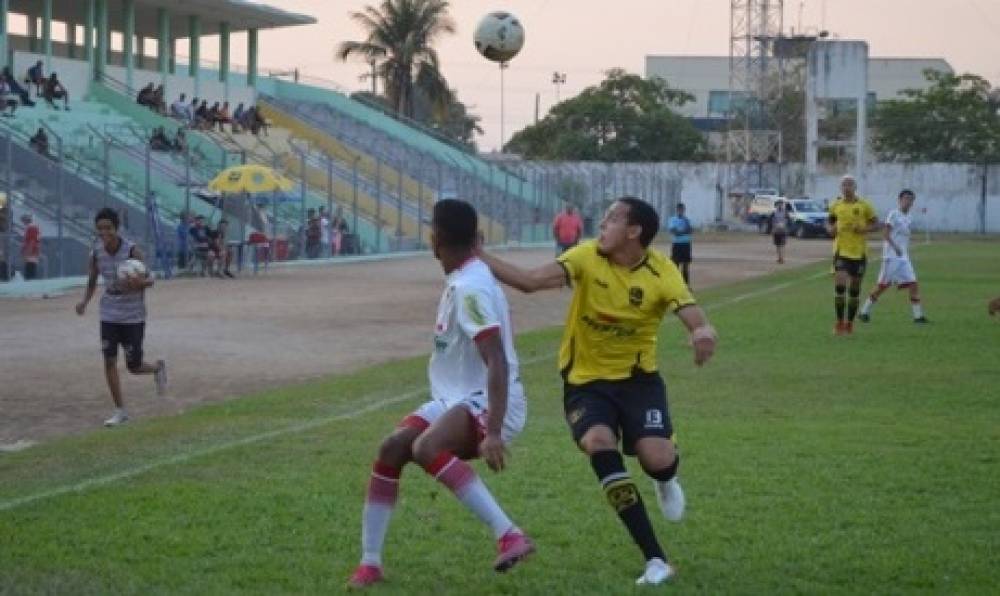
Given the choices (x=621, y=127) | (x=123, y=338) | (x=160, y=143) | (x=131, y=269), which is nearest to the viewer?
(x=131, y=269)

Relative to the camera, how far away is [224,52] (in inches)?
2562

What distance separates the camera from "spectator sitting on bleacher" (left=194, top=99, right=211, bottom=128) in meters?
Result: 56.0

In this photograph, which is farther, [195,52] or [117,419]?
[195,52]

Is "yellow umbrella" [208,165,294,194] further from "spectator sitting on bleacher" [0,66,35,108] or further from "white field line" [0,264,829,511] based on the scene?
"white field line" [0,264,829,511]

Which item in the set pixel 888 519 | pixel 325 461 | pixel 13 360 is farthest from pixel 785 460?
pixel 13 360

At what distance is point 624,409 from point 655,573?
32.9 inches

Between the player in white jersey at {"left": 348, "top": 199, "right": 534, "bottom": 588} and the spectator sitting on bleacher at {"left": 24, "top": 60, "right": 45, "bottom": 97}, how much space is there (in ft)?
141

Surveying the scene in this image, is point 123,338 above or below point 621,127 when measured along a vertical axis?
below

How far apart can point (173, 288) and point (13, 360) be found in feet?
50.8

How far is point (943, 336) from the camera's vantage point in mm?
22875

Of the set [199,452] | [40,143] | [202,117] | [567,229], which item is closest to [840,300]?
[199,452]

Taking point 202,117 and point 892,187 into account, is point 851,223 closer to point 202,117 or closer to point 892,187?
point 202,117

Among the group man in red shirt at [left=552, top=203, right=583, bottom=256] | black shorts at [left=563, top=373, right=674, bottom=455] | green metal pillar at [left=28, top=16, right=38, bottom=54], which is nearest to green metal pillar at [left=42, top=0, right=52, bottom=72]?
green metal pillar at [left=28, top=16, right=38, bottom=54]

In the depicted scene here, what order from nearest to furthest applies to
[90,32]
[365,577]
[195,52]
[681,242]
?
[365,577]
[681,242]
[90,32]
[195,52]
